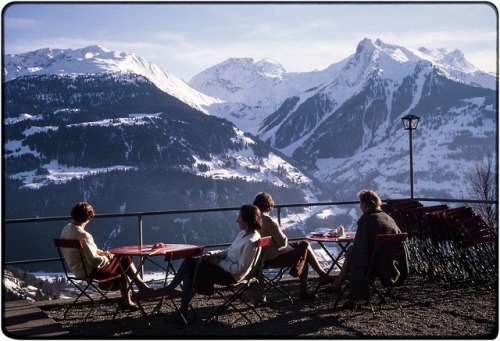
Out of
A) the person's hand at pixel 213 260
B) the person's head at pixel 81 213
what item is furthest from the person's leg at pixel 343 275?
the person's head at pixel 81 213

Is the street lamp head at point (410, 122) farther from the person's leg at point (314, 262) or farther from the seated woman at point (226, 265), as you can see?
the seated woman at point (226, 265)

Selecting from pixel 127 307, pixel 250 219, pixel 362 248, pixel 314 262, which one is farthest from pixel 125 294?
pixel 362 248

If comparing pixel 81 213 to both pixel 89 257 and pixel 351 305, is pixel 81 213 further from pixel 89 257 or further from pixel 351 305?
pixel 351 305

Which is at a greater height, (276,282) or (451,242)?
(451,242)

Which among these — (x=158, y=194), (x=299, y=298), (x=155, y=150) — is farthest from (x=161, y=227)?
(x=299, y=298)

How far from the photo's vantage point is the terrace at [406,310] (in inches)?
231

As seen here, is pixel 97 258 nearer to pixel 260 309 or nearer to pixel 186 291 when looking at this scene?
pixel 186 291

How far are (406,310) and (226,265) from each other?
1.84 metres

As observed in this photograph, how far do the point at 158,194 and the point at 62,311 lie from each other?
15201 cm

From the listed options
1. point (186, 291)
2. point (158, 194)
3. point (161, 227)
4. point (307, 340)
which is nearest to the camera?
point (307, 340)

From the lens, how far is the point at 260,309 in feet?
22.6

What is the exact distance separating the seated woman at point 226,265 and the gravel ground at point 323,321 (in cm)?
36

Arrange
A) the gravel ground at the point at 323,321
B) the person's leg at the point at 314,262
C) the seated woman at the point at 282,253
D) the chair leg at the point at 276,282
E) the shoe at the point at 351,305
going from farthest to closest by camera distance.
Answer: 1. the person's leg at the point at 314,262
2. the chair leg at the point at 276,282
3. the seated woman at the point at 282,253
4. the shoe at the point at 351,305
5. the gravel ground at the point at 323,321

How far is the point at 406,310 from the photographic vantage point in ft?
21.8
